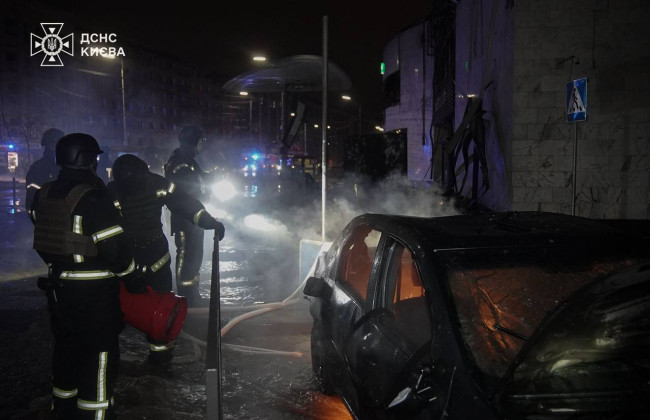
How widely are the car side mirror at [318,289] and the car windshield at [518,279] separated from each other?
4.68 feet

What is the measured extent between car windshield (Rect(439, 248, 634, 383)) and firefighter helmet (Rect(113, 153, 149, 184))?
3.44 metres

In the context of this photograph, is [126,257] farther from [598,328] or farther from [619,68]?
[619,68]

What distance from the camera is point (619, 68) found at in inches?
331

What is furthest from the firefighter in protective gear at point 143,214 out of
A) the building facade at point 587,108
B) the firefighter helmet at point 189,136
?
the building facade at point 587,108

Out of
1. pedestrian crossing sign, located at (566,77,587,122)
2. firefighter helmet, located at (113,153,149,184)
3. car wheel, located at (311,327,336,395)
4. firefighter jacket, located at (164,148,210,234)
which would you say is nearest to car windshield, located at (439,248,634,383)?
car wheel, located at (311,327,336,395)

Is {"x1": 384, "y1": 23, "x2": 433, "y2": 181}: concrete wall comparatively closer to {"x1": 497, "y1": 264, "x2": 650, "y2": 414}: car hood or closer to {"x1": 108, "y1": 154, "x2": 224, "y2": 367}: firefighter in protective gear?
{"x1": 108, "y1": 154, "x2": 224, "y2": 367}: firefighter in protective gear

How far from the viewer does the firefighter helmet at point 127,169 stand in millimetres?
5098

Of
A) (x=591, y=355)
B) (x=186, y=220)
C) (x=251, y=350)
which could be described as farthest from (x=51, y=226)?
(x=186, y=220)

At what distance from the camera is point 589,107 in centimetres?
859

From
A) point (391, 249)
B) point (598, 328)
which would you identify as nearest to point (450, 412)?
point (598, 328)

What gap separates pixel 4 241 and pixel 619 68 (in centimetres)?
1282

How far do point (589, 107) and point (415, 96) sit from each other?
1461 centimetres

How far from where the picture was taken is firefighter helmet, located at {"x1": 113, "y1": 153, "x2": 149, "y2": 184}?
5.10 meters

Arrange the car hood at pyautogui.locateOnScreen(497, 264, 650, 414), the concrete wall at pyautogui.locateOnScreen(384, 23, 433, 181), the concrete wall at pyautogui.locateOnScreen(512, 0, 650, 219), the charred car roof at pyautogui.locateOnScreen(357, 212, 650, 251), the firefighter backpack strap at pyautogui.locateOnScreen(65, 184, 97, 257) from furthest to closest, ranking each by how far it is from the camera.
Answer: the concrete wall at pyautogui.locateOnScreen(384, 23, 433, 181) < the concrete wall at pyautogui.locateOnScreen(512, 0, 650, 219) < the firefighter backpack strap at pyautogui.locateOnScreen(65, 184, 97, 257) < the charred car roof at pyautogui.locateOnScreen(357, 212, 650, 251) < the car hood at pyautogui.locateOnScreen(497, 264, 650, 414)
